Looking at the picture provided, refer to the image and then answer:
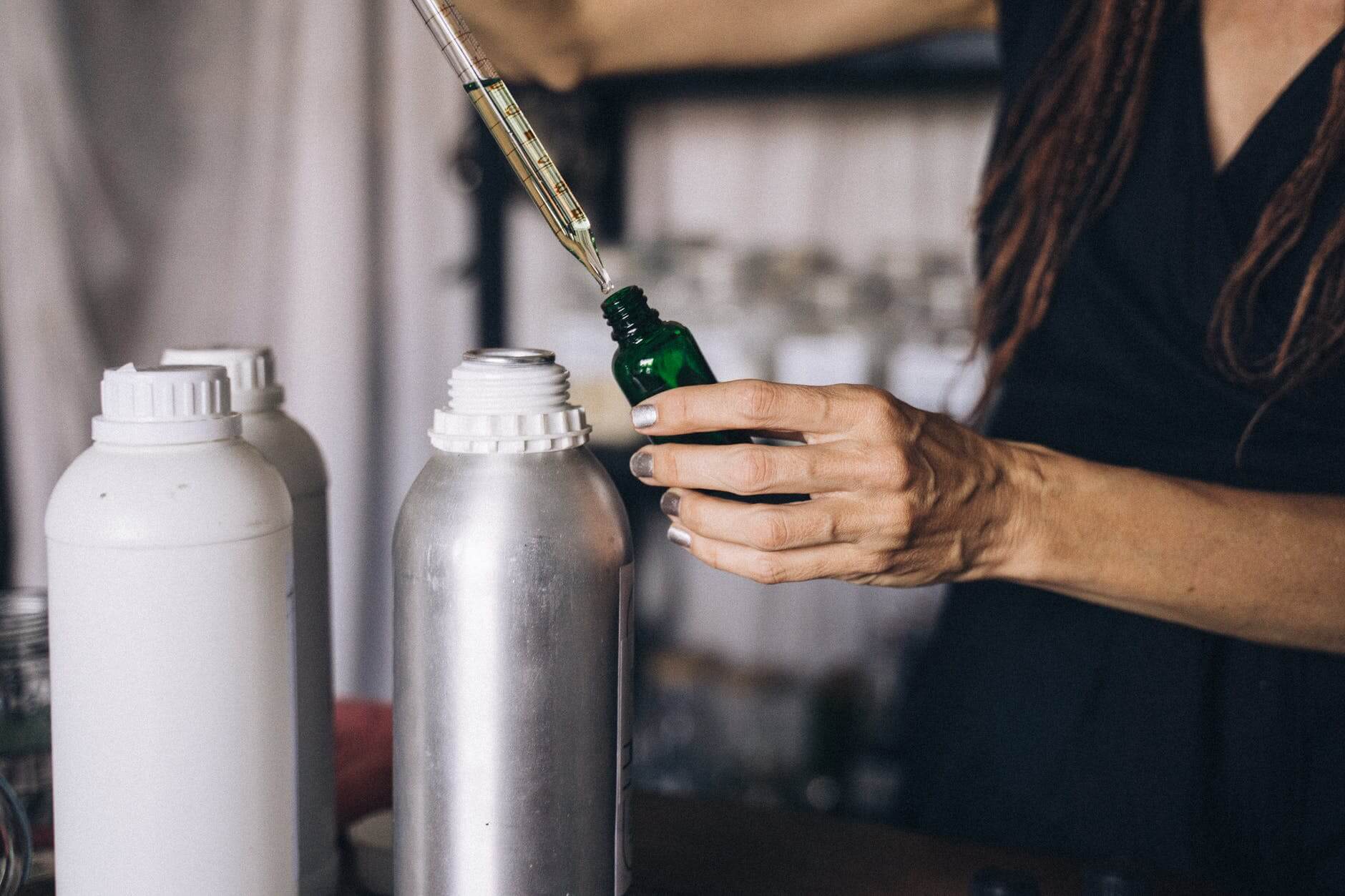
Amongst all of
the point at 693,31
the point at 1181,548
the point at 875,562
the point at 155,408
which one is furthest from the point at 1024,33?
the point at 155,408

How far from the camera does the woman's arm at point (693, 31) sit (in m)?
1.03

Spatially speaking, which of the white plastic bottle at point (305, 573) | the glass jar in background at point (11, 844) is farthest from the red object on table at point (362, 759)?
the glass jar in background at point (11, 844)

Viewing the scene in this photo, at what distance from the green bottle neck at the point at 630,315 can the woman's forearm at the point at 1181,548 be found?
29cm

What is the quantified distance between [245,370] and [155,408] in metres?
0.13

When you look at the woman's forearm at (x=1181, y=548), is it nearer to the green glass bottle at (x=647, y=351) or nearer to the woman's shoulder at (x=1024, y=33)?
the green glass bottle at (x=647, y=351)

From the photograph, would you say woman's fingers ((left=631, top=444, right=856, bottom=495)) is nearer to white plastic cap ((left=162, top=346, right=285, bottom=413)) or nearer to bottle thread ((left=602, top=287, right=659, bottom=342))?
bottle thread ((left=602, top=287, right=659, bottom=342))

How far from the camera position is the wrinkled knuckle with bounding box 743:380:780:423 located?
597 millimetres

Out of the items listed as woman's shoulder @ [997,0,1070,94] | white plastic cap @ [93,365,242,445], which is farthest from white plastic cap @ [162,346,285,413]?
woman's shoulder @ [997,0,1070,94]

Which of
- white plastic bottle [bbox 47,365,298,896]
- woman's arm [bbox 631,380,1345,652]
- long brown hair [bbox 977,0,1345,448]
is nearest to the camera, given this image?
white plastic bottle [bbox 47,365,298,896]

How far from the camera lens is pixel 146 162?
1758 mm

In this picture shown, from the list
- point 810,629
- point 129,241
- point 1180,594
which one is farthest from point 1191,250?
point 129,241

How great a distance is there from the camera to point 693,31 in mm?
1192

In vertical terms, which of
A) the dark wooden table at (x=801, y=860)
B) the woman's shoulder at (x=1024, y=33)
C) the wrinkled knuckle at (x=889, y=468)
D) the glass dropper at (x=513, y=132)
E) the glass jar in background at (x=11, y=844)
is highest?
the woman's shoulder at (x=1024, y=33)

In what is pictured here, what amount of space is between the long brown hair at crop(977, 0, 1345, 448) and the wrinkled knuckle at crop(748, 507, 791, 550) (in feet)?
1.54
